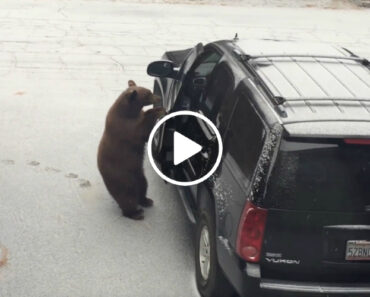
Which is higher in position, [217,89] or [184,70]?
[217,89]

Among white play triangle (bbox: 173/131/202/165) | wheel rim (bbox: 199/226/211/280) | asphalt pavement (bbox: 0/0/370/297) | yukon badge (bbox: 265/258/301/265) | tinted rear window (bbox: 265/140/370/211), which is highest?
tinted rear window (bbox: 265/140/370/211)

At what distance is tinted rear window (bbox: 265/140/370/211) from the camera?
4.03m

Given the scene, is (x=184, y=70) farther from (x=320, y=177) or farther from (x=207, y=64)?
(x=320, y=177)

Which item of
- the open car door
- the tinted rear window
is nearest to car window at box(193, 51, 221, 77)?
the open car door

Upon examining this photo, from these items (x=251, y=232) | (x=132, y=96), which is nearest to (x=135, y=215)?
(x=132, y=96)

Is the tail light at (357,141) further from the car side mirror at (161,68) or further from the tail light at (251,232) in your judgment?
the car side mirror at (161,68)

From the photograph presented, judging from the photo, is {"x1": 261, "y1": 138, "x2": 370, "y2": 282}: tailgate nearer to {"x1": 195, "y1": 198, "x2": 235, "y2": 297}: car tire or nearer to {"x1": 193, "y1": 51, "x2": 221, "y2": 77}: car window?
{"x1": 195, "y1": 198, "x2": 235, "y2": 297}: car tire

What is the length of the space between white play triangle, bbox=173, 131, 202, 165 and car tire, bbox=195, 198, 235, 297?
0.70 meters

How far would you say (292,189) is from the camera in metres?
4.07

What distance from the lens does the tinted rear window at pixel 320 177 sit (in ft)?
13.2

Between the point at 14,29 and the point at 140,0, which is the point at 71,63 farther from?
the point at 140,0

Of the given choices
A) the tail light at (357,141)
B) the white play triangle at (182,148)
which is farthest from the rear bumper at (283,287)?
the white play triangle at (182,148)

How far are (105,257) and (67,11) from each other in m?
11.9

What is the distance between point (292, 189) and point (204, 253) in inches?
56.9
